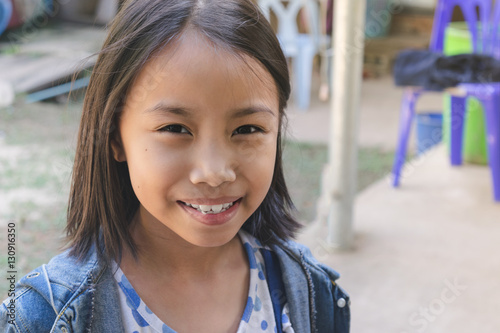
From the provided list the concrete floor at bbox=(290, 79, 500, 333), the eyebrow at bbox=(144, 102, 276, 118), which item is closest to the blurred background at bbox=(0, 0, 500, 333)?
the concrete floor at bbox=(290, 79, 500, 333)

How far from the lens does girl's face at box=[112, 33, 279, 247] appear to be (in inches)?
38.0

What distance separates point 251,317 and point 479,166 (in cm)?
323

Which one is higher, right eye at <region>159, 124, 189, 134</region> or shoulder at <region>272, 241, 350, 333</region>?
right eye at <region>159, 124, 189, 134</region>

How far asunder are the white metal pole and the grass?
0.30 meters

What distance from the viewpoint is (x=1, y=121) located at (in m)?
4.74

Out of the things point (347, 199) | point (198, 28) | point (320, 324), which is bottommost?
point (347, 199)

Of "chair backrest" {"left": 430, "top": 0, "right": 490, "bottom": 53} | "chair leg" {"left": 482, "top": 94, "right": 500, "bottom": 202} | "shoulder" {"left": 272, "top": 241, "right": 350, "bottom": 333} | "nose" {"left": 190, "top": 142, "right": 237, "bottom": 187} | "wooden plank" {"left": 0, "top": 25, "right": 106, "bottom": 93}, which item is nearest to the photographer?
"nose" {"left": 190, "top": 142, "right": 237, "bottom": 187}

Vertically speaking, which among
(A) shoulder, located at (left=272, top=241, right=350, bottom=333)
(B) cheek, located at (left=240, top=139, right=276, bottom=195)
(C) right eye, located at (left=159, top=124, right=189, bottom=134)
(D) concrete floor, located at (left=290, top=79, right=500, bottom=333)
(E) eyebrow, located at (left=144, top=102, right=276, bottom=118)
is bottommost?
(D) concrete floor, located at (left=290, top=79, right=500, bottom=333)

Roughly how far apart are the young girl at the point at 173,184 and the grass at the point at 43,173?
1260 millimetres

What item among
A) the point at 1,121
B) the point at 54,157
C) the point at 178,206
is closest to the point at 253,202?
the point at 178,206

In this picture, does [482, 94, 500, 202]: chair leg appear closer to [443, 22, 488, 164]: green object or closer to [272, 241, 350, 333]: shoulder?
[443, 22, 488, 164]: green object

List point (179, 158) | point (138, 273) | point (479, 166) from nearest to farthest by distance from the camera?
point (179, 158) → point (138, 273) → point (479, 166)

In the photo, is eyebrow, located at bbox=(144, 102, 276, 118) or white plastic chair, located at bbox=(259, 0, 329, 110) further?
white plastic chair, located at bbox=(259, 0, 329, 110)

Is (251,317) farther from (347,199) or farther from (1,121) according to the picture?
(1,121)
